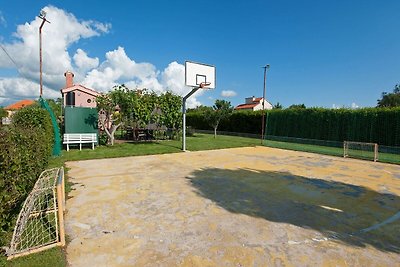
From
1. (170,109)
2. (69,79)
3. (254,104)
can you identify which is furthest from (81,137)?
(254,104)

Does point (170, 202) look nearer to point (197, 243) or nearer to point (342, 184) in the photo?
point (197, 243)

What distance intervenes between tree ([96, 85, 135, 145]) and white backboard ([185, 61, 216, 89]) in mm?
3902

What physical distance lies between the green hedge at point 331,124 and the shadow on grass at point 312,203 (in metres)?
11.0

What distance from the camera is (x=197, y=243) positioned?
11.0 feet

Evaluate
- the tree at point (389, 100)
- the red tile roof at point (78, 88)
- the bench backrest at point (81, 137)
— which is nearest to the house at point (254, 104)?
the tree at point (389, 100)

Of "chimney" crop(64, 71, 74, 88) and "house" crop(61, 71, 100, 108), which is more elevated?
"chimney" crop(64, 71, 74, 88)

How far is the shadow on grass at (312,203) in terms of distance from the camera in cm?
379

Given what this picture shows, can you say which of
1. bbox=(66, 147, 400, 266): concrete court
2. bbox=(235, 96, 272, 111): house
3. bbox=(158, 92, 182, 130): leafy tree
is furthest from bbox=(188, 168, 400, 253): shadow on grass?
bbox=(235, 96, 272, 111): house

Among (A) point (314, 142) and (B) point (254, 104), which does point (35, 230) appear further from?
(B) point (254, 104)

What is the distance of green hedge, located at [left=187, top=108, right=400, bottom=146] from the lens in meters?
14.5

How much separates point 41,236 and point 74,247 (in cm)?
61

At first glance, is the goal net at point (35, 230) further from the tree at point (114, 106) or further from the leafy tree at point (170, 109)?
the leafy tree at point (170, 109)

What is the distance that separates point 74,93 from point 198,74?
2393cm

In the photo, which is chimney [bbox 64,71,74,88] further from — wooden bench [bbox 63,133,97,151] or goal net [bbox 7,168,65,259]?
goal net [bbox 7,168,65,259]
